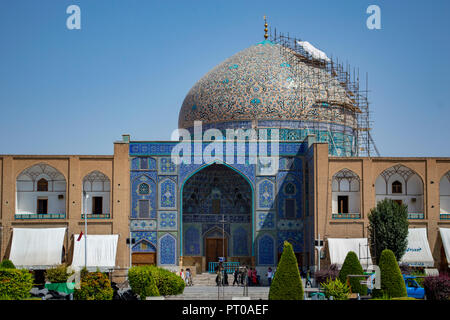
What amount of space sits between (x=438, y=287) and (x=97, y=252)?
13500 mm

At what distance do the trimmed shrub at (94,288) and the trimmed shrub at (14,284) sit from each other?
6.19 feet

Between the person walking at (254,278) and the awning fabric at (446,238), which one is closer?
the awning fabric at (446,238)

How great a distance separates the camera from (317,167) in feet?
90.6

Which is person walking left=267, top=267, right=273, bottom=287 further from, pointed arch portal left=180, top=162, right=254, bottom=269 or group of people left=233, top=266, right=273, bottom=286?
pointed arch portal left=180, top=162, right=254, bottom=269

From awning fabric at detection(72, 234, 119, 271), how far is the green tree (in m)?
9.55

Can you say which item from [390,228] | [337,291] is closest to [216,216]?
[390,228]

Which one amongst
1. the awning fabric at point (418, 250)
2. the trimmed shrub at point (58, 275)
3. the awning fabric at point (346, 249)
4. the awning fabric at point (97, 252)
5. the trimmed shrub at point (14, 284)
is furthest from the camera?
the awning fabric at point (97, 252)


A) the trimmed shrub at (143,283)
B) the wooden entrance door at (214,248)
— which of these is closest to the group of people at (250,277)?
the wooden entrance door at (214,248)

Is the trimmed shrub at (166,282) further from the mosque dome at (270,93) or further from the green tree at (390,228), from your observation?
the mosque dome at (270,93)

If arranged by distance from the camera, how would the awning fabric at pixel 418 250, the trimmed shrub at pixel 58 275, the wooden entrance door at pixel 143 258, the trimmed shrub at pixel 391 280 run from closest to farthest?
1. the trimmed shrub at pixel 391 280
2. the trimmed shrub at pixel 58 275
3. the awning fabric at pixel 418 250
4. the wooden entrance door at pixel 143 258

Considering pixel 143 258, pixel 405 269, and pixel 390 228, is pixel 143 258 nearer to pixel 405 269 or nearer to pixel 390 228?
pixel 390 228

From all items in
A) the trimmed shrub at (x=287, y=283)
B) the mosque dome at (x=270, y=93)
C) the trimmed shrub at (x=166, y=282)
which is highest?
the mosque dome at (x=270, y=93)

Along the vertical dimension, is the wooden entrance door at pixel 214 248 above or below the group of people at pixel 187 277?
above

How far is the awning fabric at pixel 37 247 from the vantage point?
89.3 ft
